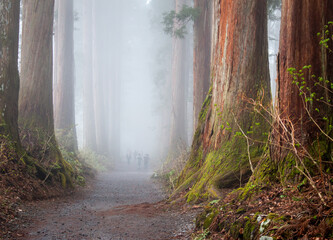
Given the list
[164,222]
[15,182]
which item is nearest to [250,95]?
[164,222]

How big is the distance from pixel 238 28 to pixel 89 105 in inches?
947

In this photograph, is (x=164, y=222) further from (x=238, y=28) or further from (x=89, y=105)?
(x=89, y=105)

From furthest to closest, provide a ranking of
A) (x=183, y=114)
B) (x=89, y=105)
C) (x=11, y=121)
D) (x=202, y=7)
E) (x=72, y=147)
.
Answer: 1. (x=89, y=105)
2. (x=183, y=114)
3. (x=72, y=147)
4. (x=202, y=7)
5. (x=11, y=121)

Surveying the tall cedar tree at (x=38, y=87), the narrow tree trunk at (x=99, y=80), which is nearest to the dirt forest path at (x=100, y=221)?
the tall cedar tree at (x=38, y=87)

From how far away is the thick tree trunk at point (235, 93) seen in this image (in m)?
6.50

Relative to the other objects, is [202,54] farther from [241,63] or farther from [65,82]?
[65,82]

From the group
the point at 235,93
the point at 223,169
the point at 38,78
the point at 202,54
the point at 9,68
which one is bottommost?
the point at 223,169

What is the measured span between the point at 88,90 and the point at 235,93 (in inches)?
972

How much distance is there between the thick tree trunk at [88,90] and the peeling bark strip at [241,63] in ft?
68.5

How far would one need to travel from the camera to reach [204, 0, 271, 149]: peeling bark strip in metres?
6.90

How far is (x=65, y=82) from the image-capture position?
1806 centimetres

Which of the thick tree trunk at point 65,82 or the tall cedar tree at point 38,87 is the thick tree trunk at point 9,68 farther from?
the thick tree trunk at point 65,82

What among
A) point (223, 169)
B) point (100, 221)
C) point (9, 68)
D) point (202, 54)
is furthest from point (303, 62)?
point (202, 54)

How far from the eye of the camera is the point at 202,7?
516 inches
